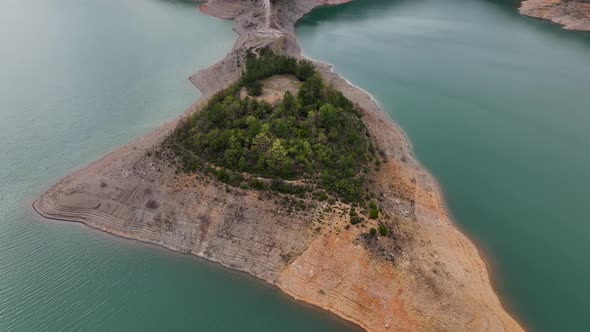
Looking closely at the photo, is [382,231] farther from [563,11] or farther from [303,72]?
[563,11]

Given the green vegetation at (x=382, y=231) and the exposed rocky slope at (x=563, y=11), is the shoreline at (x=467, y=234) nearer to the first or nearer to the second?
the green vegetation at (x=382, y=231)

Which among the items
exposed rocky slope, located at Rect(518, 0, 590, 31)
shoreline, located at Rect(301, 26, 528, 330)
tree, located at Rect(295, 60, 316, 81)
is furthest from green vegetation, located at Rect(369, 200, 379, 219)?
Answer: exposed rocky slope, located at Rect(518, 0, 590, 31)

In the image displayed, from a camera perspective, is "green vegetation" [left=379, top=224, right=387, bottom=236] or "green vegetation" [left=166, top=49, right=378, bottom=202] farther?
"green vegetation" [left=166, top=49, right=378, bottom=202]

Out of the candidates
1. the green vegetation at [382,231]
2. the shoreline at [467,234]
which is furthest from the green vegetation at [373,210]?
the shoreline at [467,234]

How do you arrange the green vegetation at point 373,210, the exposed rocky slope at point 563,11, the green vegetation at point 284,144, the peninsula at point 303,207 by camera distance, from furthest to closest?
the exposed rocky slope at point 563,11, the green vegetation at point 284,144, the green vegetation at point 373,210, the peninsula at point 303,207

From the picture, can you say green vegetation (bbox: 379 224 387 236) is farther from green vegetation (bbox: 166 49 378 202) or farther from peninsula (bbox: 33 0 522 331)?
green vegetation (bbox: 166 49 378 202)

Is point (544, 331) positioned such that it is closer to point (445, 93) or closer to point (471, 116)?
point (471, 116)

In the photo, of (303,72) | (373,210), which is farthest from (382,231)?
(303,72)

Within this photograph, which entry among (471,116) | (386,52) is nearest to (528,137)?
(471,116)
